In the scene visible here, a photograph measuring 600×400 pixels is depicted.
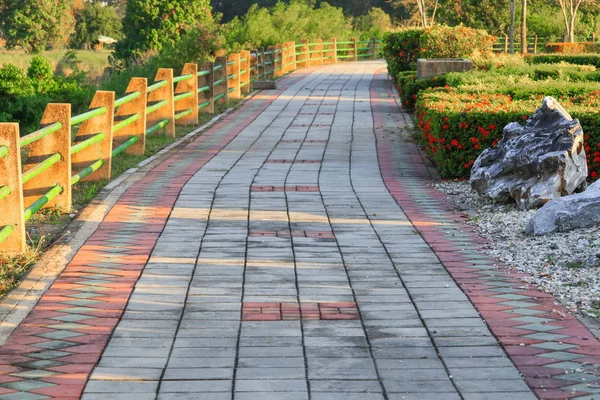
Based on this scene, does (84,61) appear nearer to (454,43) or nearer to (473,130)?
(454,43)

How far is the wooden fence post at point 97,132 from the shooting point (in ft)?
34.5

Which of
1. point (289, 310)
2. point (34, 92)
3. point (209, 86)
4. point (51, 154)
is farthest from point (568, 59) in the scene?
point (289, 310)

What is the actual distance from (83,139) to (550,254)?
545cm

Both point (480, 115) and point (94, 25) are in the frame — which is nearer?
point (480, 115)

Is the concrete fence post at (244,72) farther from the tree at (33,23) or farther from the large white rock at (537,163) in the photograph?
the tree at (33,23)

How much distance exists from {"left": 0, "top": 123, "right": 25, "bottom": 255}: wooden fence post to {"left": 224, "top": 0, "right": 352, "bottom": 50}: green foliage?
22961 mm

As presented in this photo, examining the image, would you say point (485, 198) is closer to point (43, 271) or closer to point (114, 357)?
point (43, 271)

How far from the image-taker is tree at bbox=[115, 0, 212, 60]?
43.0 meters

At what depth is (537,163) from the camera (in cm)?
911

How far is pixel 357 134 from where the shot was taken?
15688mm

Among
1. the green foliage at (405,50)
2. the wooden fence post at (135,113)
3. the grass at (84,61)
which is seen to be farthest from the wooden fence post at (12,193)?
the grass at (84,61)

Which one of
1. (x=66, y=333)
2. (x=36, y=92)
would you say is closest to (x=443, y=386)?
(x=66, y=333)

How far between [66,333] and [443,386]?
7.03 feet

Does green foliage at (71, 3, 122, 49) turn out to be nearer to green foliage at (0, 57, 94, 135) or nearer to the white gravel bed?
green foliage at (0, 57, 94, 135)
